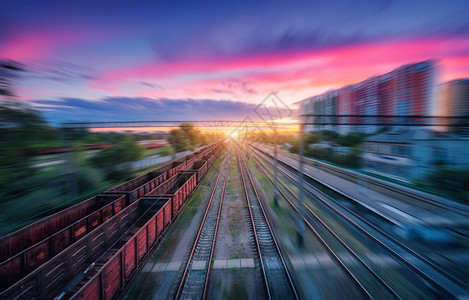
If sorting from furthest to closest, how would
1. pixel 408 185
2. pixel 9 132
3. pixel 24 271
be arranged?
pixel 408 185 → pixel 9 132 → pixel 24 271

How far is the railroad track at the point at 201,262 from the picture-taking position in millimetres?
5781

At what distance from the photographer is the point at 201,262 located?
23.5 feet

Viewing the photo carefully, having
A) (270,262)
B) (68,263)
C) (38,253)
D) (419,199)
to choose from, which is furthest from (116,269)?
(419,199)

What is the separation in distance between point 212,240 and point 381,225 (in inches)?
385

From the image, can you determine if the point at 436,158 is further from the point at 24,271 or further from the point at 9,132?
the point at 9,132

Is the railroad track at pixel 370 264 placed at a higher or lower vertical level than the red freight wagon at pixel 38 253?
lower

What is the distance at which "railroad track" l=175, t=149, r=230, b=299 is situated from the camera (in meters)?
5.78

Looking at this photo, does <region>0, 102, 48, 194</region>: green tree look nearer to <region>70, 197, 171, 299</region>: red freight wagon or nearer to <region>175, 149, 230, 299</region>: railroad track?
Result: <region>70, 197, 171, 299</region>: red freight wagon

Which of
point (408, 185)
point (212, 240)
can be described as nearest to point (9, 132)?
point (212, 240)

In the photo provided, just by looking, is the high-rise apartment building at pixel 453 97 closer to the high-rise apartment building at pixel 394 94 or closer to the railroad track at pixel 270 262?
the high-rise apartment building at pixel 394 94

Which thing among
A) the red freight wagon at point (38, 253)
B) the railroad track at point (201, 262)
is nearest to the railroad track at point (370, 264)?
the railroad track at point (201, 262)

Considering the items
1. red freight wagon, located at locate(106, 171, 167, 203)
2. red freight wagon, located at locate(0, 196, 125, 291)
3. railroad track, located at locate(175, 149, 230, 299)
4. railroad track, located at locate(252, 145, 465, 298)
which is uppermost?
red freight wagon, located at locate(106, 171, 167, 203)

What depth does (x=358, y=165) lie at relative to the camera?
23625 mm

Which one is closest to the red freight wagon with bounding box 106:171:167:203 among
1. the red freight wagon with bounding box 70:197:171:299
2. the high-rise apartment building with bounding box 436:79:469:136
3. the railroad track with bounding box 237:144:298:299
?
A: the red freight wagon with bounding box 70:197:171:299
